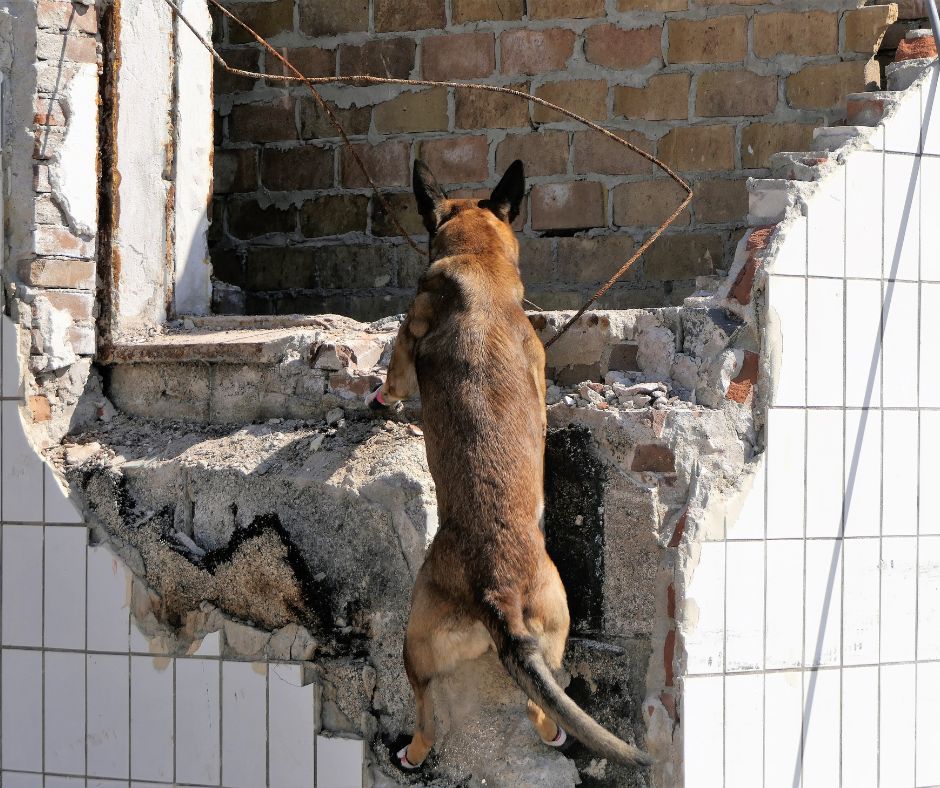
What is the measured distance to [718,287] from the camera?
379 centimetres

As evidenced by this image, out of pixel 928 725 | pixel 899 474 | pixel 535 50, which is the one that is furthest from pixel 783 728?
pixel 535 50

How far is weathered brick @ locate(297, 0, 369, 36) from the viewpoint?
507 cm

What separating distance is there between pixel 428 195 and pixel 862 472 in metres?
1.62

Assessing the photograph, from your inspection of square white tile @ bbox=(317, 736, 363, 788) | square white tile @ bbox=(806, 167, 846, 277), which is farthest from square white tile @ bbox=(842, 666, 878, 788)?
square white tile @ bbox=(317, 736, 363, 788)

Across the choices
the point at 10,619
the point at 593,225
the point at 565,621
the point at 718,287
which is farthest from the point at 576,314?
the point at 10,619

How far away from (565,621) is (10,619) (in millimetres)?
2009

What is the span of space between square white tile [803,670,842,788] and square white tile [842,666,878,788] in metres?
0.03

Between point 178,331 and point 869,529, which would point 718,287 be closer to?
point 869,529

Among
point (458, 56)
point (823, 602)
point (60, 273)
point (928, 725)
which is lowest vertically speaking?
point (928, 725)

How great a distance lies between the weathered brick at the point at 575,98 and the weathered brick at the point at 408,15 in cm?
55

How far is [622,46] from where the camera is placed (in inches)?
186

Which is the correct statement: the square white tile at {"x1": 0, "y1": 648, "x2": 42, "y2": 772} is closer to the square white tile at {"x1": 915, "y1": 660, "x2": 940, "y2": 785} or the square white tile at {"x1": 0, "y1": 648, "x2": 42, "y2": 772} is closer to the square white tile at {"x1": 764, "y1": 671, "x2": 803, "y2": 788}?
the square white tile at {"x1": 764, "y1": 671, "x2": 803, "y2": 788}

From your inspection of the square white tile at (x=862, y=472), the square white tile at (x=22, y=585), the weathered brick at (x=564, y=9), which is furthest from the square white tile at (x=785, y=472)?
the square white tile at (x=22, y=585)

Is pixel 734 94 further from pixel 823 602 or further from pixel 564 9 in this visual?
pixel 823 602
